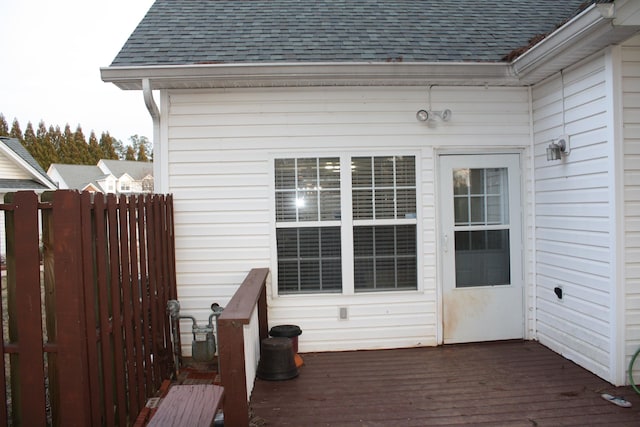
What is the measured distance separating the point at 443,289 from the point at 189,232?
254 centimetres

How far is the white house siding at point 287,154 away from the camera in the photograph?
4.55 m

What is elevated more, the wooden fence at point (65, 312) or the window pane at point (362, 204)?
the window pane at point (362, 204)

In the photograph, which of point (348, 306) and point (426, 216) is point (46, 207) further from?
point (426, 216)

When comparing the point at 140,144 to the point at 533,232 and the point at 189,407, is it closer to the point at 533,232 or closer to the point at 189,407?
the point at 533,232

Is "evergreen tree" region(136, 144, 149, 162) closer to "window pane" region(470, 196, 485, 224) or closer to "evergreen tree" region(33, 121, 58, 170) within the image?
"evergreen tree" region(33, 121, 58, 170)

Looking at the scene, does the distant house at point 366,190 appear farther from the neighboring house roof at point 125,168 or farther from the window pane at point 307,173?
the neighboring house roof at point 125,168

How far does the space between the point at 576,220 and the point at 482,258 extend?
99cm

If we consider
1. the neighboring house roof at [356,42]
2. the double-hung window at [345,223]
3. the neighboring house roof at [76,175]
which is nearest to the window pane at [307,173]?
the double-hung window at [345,223]

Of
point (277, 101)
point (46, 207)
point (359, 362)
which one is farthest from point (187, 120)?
point (359, 362)

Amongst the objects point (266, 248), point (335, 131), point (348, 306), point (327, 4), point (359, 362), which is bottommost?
point (359, 362)

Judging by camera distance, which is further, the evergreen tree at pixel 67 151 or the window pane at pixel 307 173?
the evergreen tree at pixel 67 151

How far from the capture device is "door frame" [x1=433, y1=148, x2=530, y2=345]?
4637 mm

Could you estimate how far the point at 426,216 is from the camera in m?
4.62

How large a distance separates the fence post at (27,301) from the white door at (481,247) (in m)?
3.47
